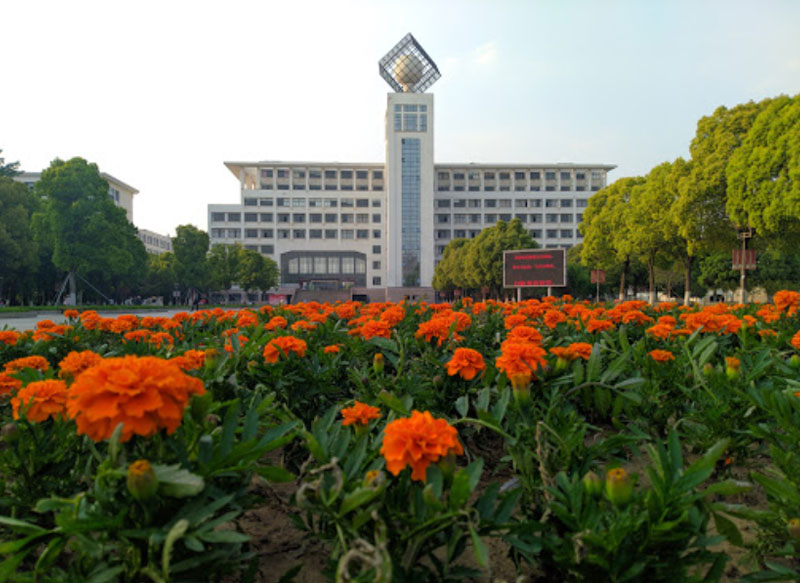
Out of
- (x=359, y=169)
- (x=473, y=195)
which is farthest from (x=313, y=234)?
(x=473, y=195)

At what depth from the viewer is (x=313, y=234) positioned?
6072 cm

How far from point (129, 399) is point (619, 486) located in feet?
3.02

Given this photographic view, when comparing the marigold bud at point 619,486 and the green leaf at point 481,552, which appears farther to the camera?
the marigold bud at point 619,486

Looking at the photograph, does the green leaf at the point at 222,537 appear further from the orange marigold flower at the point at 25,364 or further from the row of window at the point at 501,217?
the row of window at the point at 501,217

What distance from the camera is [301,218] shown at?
6047cm

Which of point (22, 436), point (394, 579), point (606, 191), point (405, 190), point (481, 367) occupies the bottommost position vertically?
point (394, 579)

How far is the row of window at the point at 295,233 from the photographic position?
196 feet

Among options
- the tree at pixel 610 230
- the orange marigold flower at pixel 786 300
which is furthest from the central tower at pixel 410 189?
the orange marigold flower at pixel 786 300

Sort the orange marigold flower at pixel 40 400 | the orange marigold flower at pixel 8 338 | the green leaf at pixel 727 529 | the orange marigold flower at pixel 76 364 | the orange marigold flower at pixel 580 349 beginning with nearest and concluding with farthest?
the green leaf at pixel 727 529, the orange marigold flower at pixel 40 400, the orange marigold flower at pixel 76 364, the orange marigold flower at pixel 580 349, the orange marigold flower at pixel 8 338

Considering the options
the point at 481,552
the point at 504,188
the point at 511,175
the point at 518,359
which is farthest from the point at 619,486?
the point at 511,175

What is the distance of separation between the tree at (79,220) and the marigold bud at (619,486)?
96.4 feet

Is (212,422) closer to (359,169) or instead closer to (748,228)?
(748,228)

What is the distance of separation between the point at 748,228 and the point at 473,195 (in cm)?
4915

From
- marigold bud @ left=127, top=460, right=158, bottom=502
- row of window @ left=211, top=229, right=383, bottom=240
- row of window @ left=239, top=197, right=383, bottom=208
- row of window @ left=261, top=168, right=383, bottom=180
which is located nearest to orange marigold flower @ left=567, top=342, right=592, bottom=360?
marigold bud @ left=127, top=460, right=158, bottom=502
